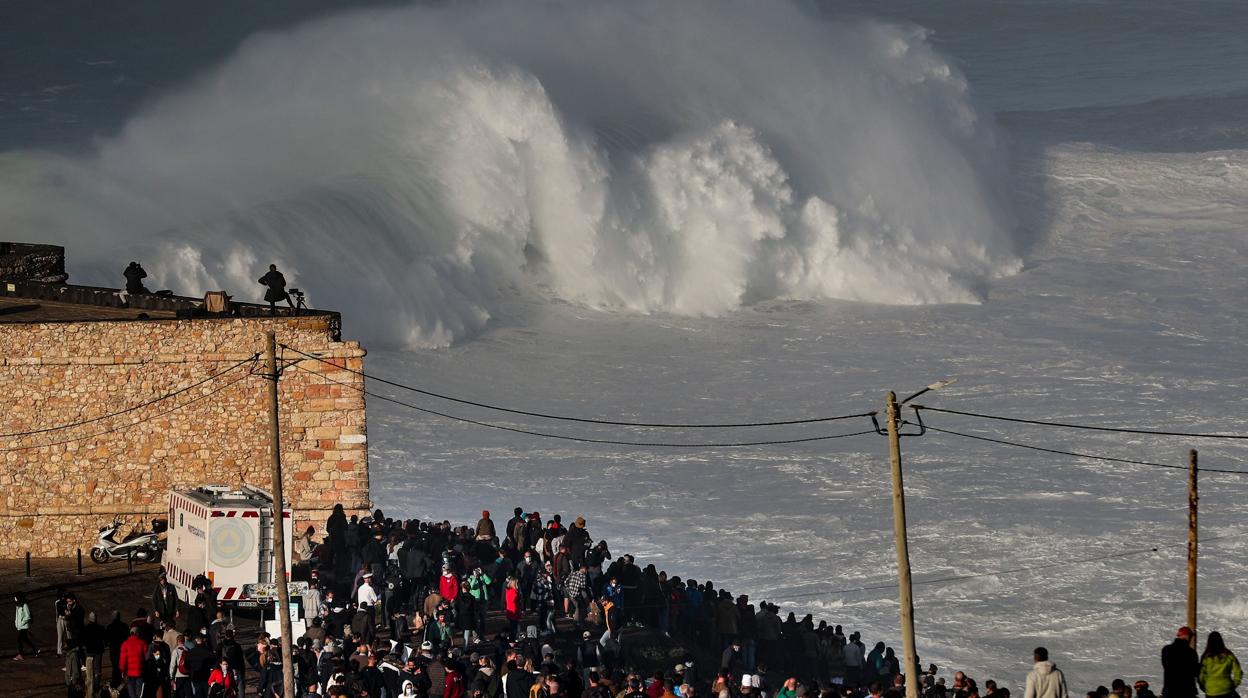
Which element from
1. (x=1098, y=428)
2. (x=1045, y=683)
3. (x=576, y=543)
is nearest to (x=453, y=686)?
(x=576, y=543)

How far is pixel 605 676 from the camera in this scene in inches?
728

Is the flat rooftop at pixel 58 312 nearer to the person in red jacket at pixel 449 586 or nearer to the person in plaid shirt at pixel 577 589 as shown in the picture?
the person in red jacket at pixel 449 586

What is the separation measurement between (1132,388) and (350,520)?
778 inches

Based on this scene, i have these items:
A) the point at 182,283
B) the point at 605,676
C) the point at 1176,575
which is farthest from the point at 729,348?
the point at 605,676

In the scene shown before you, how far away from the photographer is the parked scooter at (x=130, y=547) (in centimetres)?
2308

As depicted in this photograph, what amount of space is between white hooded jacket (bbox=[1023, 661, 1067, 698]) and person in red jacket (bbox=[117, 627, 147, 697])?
7.26m

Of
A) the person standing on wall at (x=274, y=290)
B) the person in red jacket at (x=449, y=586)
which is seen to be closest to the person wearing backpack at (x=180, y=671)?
the person in red jacket at (x=449, y=586)

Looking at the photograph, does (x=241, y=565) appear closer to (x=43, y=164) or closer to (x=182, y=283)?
(x=182, y=283)

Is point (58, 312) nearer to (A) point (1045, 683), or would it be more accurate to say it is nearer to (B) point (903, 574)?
(B) point (903, 574)

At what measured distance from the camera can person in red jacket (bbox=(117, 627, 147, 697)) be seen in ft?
58.0

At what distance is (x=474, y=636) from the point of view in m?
20.4

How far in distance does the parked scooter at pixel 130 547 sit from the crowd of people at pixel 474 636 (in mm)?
1509

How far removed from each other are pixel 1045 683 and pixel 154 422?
11.6 meters

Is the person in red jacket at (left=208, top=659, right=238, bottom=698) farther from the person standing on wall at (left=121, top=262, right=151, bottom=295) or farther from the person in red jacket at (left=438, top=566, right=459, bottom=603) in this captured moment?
the person standing on wall at (left=121, top=262, right=151, bottom=295)
